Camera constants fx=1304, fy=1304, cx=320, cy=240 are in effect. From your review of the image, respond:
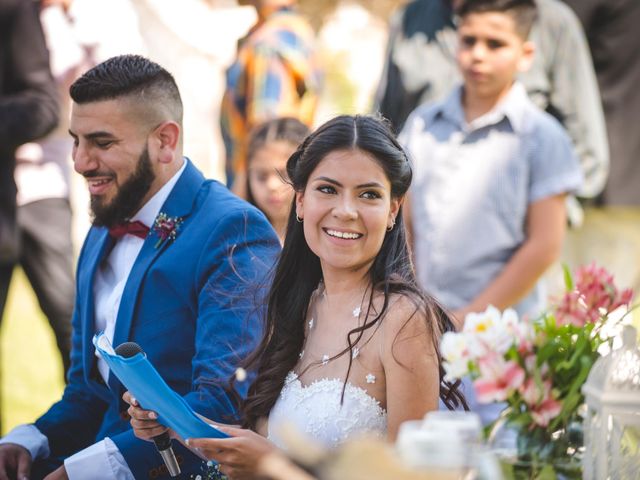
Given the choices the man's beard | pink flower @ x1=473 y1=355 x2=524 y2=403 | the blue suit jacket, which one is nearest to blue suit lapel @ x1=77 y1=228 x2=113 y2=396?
the blue suit jacket

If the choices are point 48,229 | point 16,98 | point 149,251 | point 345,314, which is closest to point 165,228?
point 149,251

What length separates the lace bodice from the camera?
294cm

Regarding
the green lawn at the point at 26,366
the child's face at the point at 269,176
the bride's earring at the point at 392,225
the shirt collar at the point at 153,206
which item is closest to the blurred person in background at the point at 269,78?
the child's face at the point at 269,176

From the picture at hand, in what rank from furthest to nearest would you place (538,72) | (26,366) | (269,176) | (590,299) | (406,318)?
(26,366) → (538,72) → (269,176) → (406,318) → (590,299)

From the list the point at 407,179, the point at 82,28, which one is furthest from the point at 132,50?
the point at 407,179

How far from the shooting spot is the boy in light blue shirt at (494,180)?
4797 mm

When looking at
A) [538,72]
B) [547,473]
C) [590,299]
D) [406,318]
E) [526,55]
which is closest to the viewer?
[547,473]

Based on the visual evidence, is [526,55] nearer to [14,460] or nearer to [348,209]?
[348,209]

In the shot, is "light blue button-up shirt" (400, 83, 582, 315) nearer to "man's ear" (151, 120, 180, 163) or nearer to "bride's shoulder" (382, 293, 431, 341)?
"man's ear" (151, 120, 180, 163)

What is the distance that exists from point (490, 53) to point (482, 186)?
50cm

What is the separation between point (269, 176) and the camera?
538 centimetres

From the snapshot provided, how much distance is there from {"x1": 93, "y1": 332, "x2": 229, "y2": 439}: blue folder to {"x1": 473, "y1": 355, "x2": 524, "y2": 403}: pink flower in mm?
686

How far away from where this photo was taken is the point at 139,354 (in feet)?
8.86

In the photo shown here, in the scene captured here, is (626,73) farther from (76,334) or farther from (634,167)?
(76,334)
